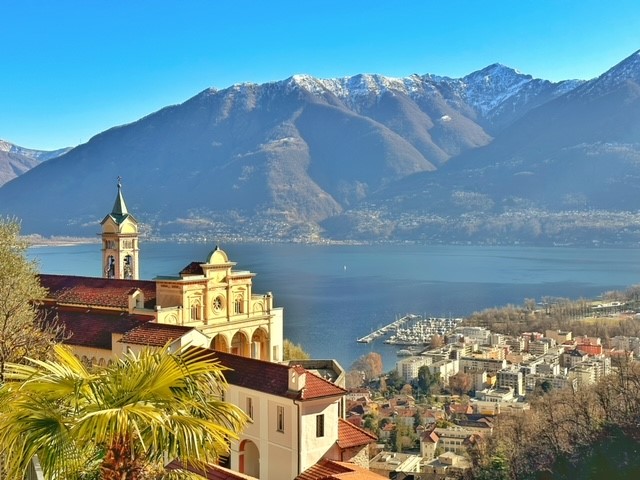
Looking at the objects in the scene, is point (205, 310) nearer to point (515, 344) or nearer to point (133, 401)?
point (133, 401)

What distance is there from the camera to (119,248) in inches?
1357

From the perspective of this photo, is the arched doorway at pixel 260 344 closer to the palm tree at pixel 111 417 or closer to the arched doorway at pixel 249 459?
the arched doorway at pixel 249 459

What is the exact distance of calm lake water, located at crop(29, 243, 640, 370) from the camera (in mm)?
87375

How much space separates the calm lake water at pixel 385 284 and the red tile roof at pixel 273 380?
2095 inches

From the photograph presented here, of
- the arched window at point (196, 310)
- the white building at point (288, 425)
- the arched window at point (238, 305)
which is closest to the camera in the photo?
A: the white building at point (288, 425)

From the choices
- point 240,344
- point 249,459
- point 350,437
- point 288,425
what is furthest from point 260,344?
point 288,425

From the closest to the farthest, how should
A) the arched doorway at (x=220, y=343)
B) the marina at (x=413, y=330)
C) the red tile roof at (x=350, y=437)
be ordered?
the red tile roof at (x=350, y=437), the arched doorway at (x=220, y=343), the marina at (x=413, y=330)

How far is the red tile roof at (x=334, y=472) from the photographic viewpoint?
42.8 feet

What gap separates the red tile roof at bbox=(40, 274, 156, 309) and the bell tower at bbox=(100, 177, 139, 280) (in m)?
5.26

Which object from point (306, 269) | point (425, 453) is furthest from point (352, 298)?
point (425, 453)

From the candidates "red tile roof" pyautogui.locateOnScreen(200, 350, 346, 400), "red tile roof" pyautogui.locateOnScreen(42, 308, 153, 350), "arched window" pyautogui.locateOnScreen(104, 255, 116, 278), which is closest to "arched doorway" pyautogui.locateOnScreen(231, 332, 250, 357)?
"red tile roof" pyautogui.locateOnScreen(42, 308, 153, 350)

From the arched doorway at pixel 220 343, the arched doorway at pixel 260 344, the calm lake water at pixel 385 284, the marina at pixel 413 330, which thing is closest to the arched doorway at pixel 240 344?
the arched doorway at pixel 260 344

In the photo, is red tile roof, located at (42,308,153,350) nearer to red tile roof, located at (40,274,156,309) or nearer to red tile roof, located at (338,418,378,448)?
red tile roof, located at (40,274,156,309)

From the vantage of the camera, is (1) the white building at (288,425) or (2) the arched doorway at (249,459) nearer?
(1) the white building at (288,425)
